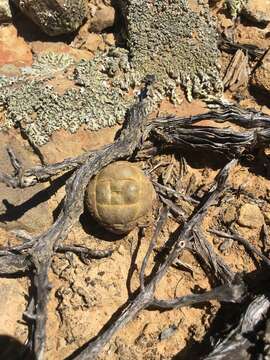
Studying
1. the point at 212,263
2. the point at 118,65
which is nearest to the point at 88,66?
the point at 118,65

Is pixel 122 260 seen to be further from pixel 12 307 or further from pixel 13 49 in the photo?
pixel 13 49

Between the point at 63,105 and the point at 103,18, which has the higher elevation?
the point at 103,18

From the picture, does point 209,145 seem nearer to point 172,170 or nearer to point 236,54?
point 172,170

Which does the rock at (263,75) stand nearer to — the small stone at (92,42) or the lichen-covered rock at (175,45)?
the lichen-covered rock at (175,45)

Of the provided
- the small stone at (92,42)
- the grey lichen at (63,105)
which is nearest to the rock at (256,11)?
the grey lichen at (63,105)

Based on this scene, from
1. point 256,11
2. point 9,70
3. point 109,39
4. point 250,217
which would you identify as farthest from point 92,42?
point 250,217
